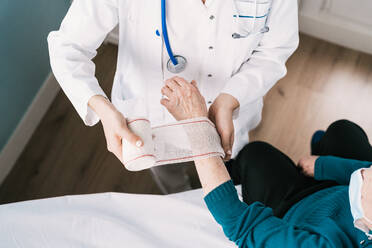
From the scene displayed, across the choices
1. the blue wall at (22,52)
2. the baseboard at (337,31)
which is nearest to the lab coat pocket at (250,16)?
the blue wall at (22,52)

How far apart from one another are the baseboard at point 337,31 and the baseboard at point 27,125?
134 cm

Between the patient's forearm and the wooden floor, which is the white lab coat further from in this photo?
the wooden floor

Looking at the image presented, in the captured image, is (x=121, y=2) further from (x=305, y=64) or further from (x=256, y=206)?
(x=305, y=64)

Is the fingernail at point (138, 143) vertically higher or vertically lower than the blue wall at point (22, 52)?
higher

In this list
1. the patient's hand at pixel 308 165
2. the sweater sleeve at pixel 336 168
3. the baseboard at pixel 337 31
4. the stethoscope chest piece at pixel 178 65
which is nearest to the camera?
the stethoscope chest piece at pixel 178 65

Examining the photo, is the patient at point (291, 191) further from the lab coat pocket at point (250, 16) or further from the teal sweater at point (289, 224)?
the lab coat pocket at point (250, 16)

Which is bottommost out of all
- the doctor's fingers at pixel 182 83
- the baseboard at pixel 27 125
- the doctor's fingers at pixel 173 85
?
the baseboard at pixel 27 125

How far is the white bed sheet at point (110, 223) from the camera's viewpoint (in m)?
1.13

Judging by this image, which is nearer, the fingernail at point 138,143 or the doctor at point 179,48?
the fingernail at point 138,143

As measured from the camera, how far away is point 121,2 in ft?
3.40

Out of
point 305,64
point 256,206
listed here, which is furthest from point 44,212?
point 305,64

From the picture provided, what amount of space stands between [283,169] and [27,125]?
120 centimetres

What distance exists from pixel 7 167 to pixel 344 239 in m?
1.48

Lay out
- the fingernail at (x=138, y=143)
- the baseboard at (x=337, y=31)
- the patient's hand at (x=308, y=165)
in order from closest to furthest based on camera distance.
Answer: the fingernail at (x=138, y=143) → the patient's hand at (x=308, y=165) → the baseboard at (x=337, y=31)
